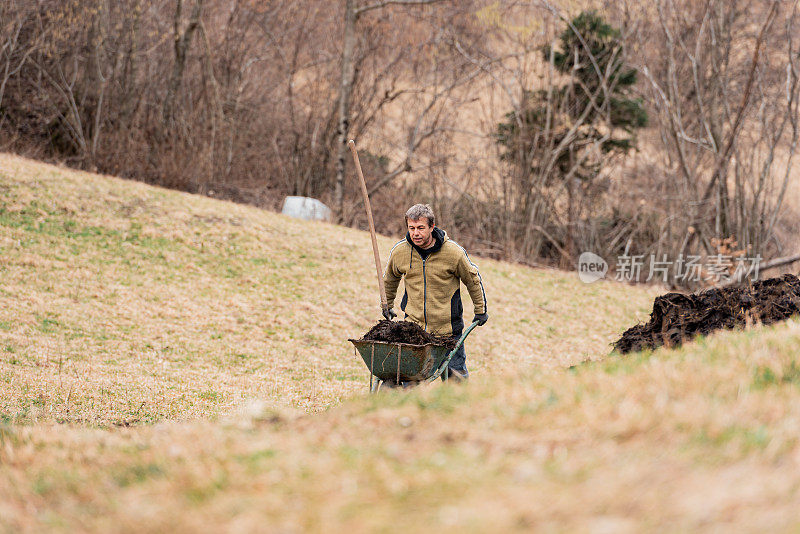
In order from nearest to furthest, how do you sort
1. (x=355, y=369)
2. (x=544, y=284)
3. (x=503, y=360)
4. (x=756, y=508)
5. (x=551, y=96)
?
1. (x=756, y=508)
2. (x=355, y=369)
3. (x=503, y=360)
4. (x=544, y=284)
5. (x=551, y=96)

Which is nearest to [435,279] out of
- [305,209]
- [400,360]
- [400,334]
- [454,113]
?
[400,334]

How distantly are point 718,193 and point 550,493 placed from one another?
16.4 metres

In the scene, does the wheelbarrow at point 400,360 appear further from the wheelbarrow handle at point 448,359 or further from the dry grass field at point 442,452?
the dry grass field at point 442,452

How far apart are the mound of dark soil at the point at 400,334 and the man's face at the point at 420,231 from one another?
0.71m

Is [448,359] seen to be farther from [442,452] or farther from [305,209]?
[305,209]

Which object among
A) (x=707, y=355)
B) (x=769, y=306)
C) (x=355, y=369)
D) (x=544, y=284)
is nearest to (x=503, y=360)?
(x=355, y=369)

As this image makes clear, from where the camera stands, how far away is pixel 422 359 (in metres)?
5.88

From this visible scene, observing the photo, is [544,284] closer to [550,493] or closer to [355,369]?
[355,369]

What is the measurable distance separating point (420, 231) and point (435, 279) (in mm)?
486

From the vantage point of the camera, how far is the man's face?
20.5 ft

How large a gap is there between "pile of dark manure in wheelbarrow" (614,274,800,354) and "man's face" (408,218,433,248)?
5.57 feet

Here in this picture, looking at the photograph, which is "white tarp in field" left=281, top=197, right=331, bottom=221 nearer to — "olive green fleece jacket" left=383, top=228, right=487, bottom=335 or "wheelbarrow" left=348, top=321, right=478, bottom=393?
"olive green fleece jacket" left=383, top=228, right=487, bottom=335

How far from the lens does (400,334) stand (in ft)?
19.7

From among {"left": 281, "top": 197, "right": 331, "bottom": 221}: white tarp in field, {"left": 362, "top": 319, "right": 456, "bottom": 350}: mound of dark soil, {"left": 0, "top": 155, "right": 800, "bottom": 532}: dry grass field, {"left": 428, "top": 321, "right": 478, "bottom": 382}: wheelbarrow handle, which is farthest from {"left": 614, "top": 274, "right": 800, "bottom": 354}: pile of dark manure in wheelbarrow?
{"left": 281, "top": 197, "right": 331, "bottom": 221}: white tarp in field
